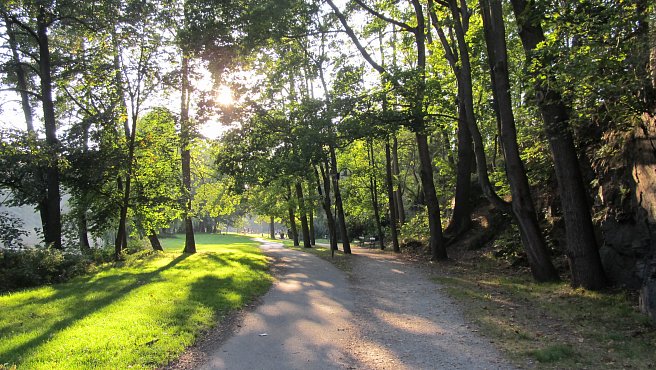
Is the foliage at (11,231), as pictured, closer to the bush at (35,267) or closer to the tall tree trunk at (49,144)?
the bush at (35,267)

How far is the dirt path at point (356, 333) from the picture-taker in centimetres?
565

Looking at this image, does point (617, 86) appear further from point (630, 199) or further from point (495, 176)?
point (495, 176)

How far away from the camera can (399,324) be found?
751 cm

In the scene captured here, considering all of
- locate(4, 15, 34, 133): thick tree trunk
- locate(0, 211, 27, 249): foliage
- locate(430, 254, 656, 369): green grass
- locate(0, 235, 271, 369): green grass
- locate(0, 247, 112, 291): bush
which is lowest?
locate(430, 254, 656, 369): green grass

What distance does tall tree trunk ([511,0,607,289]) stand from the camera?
9.08 meters

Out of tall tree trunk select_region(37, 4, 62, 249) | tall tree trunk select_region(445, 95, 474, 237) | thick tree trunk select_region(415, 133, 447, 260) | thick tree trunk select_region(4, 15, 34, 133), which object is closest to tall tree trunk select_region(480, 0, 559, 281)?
thick tree trunk select_region(415, 133, 447, 260)

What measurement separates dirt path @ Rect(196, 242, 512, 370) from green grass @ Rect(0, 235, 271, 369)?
782 millimetres

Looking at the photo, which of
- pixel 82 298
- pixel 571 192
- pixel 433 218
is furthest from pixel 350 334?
pixel 433 218

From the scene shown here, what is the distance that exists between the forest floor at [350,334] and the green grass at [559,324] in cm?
38

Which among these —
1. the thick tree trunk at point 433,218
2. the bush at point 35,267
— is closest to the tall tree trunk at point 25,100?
the bush at point 35,267

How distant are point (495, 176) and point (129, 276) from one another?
43.7ft

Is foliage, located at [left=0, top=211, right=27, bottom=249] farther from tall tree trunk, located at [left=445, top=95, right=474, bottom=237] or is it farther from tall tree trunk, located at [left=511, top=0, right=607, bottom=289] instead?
tall tree trunk, located at [left=445, top=95, right=474, bottom=237]

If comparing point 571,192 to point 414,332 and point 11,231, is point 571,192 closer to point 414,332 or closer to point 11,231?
point 414,332

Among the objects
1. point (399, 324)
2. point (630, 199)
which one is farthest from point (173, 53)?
point (630, 199)
